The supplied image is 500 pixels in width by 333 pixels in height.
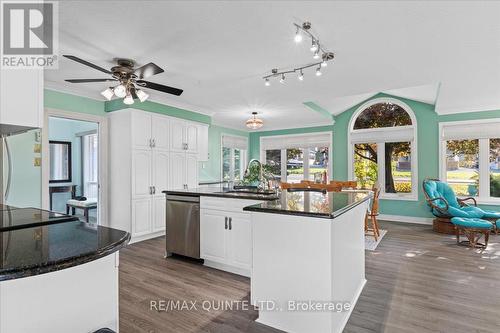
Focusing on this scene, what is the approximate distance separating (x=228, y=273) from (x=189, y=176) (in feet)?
8.78

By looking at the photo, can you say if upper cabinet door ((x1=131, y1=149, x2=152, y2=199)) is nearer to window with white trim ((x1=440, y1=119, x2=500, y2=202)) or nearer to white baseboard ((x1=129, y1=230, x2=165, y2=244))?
white baseboard ((x1=129, y1=230, x2=165, y2=244))

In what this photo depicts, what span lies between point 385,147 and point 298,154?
233cm

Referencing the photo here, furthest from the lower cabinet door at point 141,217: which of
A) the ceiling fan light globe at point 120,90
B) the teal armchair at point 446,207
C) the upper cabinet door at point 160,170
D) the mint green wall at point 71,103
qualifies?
the teal armchair at point 446,207

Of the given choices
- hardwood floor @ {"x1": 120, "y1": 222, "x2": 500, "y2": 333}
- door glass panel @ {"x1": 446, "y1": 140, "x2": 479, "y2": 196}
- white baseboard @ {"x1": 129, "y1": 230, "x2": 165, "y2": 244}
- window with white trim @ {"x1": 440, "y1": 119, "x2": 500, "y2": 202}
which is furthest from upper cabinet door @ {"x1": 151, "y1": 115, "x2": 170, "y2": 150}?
door glass panel @ {"x1": 446, "y1": 140, "x2": 479, "y2": 196}

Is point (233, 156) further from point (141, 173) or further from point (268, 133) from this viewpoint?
point (141, 173)

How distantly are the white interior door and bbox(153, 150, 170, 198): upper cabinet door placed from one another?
0.10 m

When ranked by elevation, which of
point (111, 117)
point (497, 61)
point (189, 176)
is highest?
point (497, 61)

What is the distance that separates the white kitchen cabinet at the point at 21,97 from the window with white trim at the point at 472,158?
6890 mm

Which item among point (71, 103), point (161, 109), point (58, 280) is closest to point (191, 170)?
point (161, 109)

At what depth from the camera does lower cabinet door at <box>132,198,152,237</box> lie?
4.41 m

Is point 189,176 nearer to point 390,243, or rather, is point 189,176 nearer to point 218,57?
point 218,57

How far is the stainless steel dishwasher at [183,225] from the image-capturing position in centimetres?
348

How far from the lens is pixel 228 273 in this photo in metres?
3.19

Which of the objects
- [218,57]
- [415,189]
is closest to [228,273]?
[218,57]
